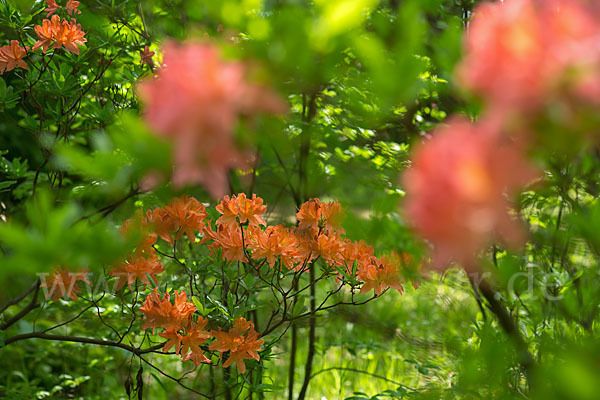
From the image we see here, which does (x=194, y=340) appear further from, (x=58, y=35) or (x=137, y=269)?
(x=58, y=35)

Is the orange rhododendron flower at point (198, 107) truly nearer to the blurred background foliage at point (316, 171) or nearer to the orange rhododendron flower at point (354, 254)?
the blurred background foliage at point (316, 171)

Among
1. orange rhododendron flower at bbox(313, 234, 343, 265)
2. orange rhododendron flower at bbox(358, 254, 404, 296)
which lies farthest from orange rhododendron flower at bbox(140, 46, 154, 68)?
orange rhododendron flower at bbox(358, 254, 404, 296)

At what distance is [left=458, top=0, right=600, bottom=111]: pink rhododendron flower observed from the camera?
367 mm

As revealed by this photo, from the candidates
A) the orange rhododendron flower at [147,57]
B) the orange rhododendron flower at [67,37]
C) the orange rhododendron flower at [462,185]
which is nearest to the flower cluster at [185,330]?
the orange rhododendron flower at [67,37]

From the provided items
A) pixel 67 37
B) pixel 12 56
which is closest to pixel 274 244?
pixel 67 37

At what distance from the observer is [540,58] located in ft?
1.22

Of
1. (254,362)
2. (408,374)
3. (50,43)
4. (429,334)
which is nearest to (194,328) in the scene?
(254,362)

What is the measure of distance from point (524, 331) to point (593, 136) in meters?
1.08

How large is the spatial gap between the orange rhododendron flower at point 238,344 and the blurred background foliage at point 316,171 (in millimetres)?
124

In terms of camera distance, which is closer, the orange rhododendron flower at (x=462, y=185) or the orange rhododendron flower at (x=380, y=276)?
the orange rhododendron flower at (x=462, y=185)

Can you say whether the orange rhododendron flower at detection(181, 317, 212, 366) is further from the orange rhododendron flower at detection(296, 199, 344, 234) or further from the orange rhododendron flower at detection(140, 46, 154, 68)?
the orange rhododendron flower at detection(140, 46, 154, 68)

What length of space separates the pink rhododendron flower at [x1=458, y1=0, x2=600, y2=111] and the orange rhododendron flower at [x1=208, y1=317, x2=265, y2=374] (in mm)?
911

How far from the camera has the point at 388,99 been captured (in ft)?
1.77

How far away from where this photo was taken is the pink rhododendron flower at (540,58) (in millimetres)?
367
